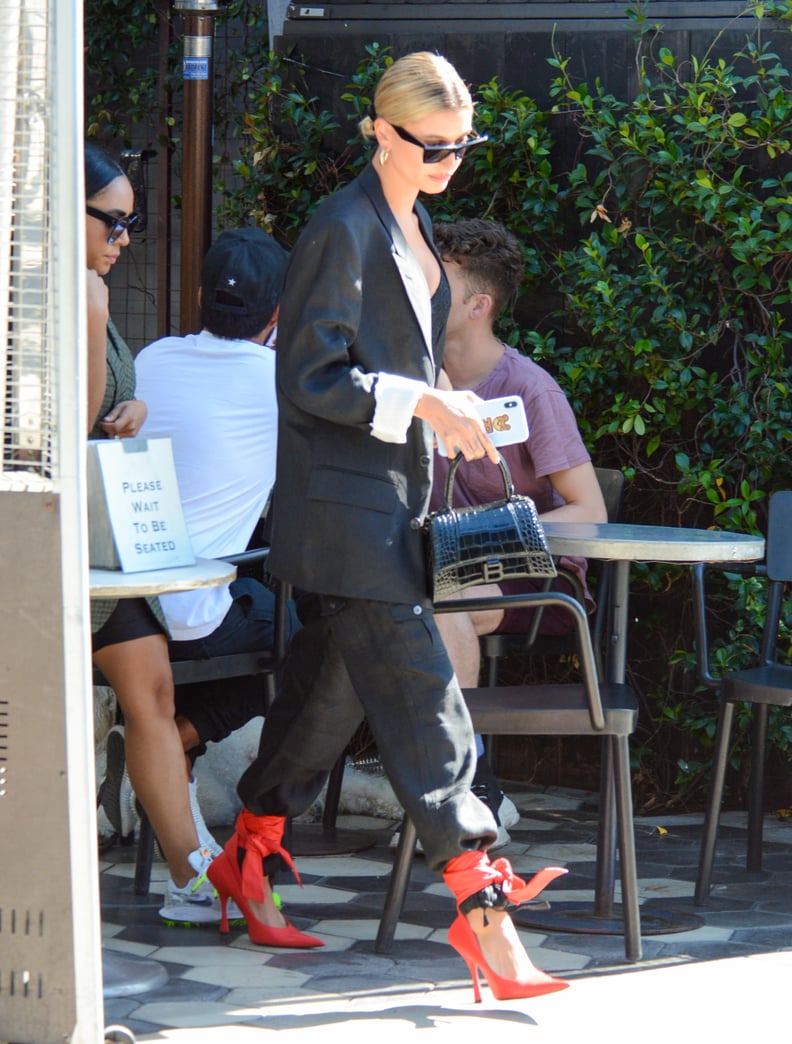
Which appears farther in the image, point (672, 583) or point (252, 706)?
point (672, 583)

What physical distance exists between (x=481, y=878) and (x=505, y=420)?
4.93ft

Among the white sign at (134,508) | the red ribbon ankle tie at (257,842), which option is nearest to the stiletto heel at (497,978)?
the red ribbon ankle tie at (257,842)

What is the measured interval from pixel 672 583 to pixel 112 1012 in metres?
2.39

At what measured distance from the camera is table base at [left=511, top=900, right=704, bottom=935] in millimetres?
3422

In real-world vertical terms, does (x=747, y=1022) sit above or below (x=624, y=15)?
below

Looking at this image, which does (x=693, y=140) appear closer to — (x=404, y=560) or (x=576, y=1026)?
(x=404, y=560)

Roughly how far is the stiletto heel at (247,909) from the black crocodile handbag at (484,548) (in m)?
0.83

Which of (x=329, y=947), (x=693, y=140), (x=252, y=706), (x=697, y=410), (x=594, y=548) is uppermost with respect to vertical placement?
(x=693, y=140)

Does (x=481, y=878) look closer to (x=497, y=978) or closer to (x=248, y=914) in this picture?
(x=497, y=978)

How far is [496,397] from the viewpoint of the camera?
416cm

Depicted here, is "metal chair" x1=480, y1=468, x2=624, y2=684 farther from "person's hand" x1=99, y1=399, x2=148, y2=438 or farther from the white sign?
the white sign

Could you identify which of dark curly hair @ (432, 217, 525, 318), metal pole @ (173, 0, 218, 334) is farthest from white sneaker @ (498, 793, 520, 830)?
metal pole @ (173, 0, 218, 334)

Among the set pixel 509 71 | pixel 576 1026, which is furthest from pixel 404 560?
pixel 509 71

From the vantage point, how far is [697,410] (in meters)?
4.58
